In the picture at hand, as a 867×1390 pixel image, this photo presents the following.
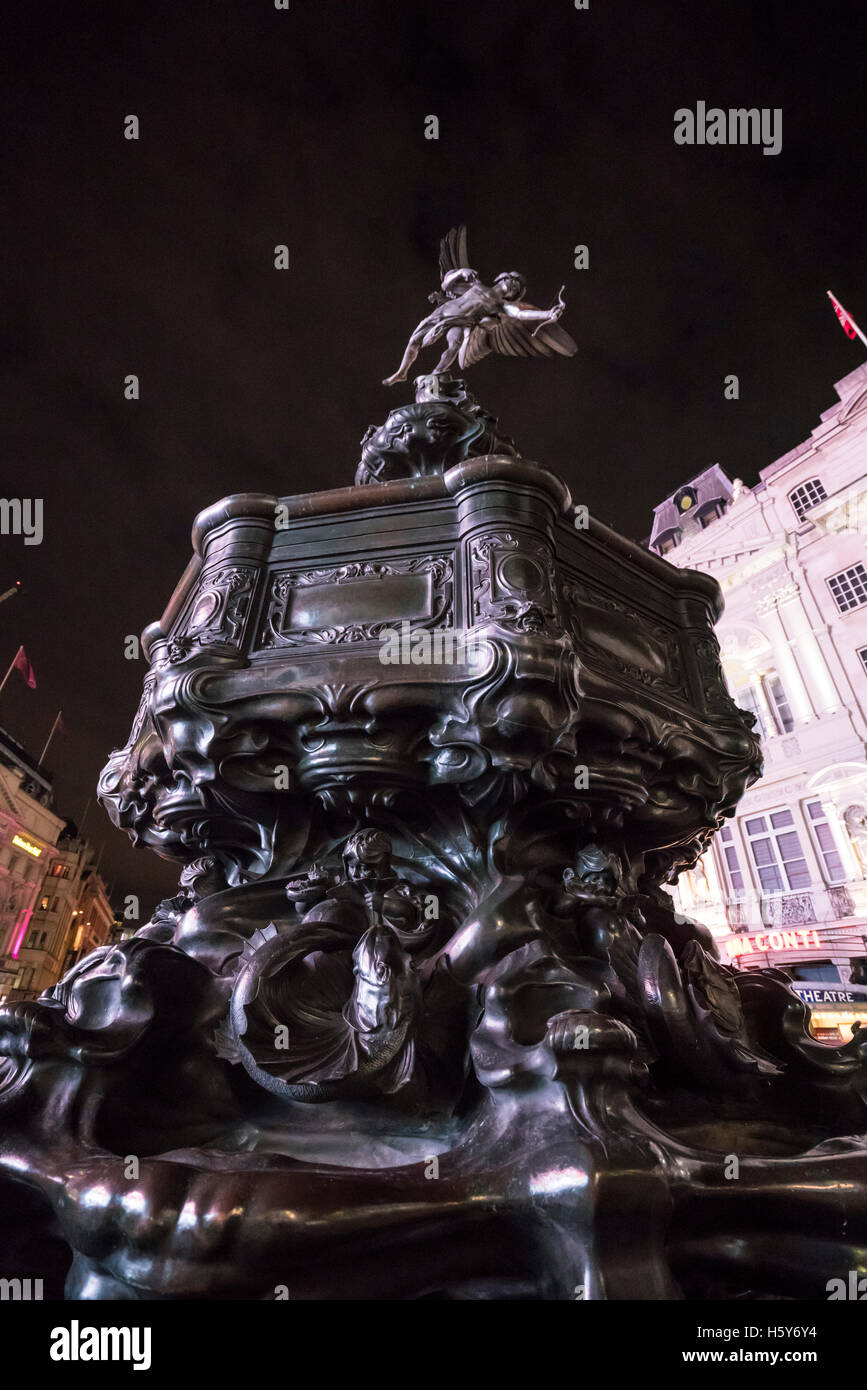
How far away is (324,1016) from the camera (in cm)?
204

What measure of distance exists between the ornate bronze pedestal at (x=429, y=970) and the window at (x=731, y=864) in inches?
710

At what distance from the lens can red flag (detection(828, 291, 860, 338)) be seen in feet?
66.0

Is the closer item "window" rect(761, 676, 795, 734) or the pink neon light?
"window" rect(761, 676, 795, 734)

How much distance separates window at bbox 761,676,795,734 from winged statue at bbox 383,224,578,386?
1791 cm

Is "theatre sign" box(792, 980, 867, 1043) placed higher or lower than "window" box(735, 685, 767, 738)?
lower

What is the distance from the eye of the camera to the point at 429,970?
226cm

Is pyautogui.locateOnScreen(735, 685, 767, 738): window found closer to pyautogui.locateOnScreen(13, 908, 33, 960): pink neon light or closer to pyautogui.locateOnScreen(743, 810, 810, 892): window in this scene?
pyautogui.locateOnScreen(743, 810, 810, 892): window

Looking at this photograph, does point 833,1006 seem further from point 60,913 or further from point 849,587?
point 60,913

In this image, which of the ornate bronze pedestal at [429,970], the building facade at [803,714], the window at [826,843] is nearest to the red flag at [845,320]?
the building facade at [803,714]

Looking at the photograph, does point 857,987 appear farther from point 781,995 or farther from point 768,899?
point 781,995

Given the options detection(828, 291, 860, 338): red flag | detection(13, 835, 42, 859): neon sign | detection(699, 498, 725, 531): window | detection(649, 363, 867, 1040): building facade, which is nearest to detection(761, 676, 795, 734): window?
detection(649, 363, 867, 1040): building facade

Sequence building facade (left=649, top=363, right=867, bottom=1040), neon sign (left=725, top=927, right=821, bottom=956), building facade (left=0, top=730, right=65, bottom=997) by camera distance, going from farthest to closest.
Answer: building facade (left=0, top=730, right=65, bottom=997)
building facade (left=649, top=363, right=867, bottom=1040)
neon sign (left=725, top=927, right=821, bottom=956)

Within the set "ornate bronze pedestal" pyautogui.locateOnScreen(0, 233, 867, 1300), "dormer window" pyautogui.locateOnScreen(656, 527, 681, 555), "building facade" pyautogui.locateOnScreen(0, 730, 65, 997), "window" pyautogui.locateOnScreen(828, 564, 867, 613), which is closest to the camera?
"ornate bronze pedestal" pyautogui.locateOnScreen(0, 233, 867, 1300)

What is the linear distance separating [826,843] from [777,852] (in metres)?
1.43
